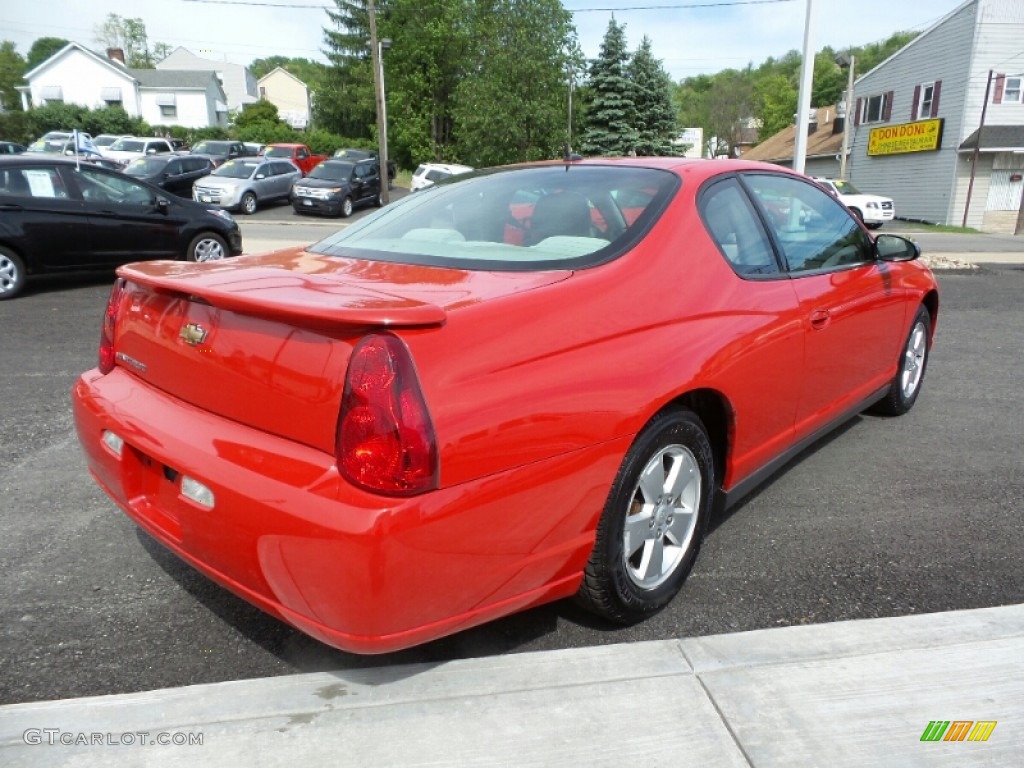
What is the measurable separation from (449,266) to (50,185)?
314 inches

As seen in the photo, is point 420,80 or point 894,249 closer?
point 894,249

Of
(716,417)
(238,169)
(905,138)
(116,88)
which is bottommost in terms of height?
(716,417)

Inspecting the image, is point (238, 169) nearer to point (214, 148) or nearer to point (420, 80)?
point (214, 148)

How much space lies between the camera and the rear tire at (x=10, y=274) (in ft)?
27.6

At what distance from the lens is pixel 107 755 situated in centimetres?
203

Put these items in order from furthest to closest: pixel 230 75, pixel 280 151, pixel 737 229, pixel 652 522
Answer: pixel 230 75
pixel 280 151
pixel 737 229
pixel 652 522

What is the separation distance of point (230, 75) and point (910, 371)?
87479 mm

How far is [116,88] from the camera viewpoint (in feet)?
191

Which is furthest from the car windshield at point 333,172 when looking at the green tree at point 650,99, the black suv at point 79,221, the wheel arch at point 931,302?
the wheel arch at point 931,302

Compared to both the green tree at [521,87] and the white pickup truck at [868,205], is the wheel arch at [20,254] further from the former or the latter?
the green tree at [521,87]

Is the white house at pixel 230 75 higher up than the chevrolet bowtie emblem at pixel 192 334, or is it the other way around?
the white house at pixel 230 75

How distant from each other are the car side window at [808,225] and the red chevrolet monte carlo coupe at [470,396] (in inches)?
2.0

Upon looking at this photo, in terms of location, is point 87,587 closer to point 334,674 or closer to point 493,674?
point 334,674

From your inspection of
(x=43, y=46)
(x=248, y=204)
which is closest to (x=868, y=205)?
(x=248, y=204)
